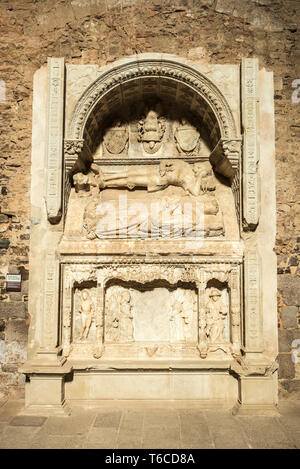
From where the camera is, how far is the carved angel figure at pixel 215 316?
4723 millimetres

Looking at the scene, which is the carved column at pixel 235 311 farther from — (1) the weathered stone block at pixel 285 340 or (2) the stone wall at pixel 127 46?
(2) the stone wall at pixel 127 46

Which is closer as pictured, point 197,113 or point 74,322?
point 74,322

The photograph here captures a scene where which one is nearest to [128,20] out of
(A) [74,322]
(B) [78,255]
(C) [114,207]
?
(C) [114,207]

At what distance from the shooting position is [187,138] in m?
5.29

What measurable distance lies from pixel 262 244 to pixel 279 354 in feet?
4.88

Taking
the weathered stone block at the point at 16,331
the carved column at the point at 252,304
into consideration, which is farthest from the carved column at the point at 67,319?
the carved column at the point at 252,304

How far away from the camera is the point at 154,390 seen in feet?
14.7

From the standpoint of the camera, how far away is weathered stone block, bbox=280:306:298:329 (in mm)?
4566

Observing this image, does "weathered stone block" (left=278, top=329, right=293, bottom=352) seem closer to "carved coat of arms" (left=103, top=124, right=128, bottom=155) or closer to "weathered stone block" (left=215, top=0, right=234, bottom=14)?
"carved coat of arms" (left=103, top=124, right=128, bottom=155)

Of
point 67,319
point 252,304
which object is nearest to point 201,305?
point 252,304

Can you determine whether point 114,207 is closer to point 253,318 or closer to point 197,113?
point 197,113

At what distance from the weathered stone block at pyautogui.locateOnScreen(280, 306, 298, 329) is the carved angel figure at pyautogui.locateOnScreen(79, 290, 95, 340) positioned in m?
2.62
